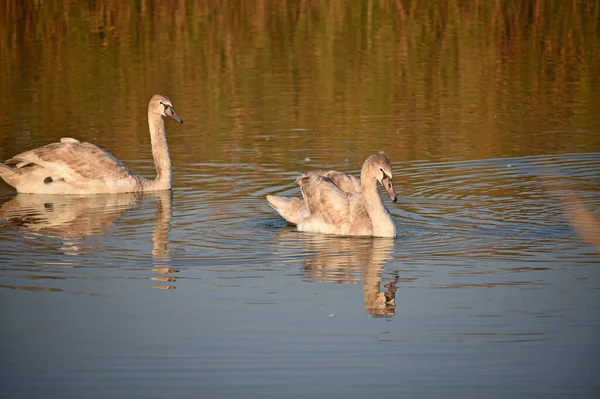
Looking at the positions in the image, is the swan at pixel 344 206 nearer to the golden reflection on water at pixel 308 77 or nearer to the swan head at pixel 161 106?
the golden reflection on water at pixel 308 77

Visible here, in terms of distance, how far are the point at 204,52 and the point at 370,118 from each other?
9727 millimetres

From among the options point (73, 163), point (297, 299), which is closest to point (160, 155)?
point (73, 163)

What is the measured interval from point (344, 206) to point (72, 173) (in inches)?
201

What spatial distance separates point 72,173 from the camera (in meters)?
18.1

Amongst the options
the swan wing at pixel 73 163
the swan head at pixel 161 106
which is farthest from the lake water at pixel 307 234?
the swan head at pixel 161 106

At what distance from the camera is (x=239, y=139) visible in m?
21.8

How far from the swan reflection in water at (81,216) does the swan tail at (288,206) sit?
133 centimetres

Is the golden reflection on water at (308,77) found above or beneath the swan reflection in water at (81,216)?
above

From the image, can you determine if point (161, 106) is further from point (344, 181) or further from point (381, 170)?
point (381, 170)

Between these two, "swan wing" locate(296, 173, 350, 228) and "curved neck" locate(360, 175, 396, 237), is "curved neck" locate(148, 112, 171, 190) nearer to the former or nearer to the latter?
"swan wing" locate(296, 173, 350, 228)

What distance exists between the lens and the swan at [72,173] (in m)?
18.1

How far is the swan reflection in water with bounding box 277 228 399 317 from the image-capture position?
1146 centimetres

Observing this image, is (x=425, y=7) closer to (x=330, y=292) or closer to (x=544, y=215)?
(x=544, y=215)

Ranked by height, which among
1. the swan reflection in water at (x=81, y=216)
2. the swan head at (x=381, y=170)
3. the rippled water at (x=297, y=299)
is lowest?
the rippled water at (x=297, y=299)
